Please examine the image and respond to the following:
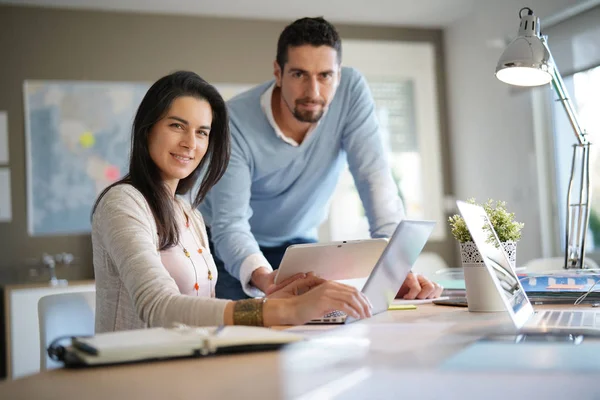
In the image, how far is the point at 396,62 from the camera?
5598mm

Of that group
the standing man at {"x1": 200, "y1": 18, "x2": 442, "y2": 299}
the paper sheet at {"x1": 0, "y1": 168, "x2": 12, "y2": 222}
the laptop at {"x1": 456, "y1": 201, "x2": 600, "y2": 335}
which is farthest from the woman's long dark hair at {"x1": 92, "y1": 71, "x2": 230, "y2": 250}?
the paper sheet at {"x1": 0, "y1": 168, "x2": 12, "y2": 222}

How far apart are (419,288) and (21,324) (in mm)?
A: 3068

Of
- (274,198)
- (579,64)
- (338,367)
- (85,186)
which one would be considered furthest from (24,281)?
(338,367)

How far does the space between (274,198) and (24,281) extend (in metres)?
2.72

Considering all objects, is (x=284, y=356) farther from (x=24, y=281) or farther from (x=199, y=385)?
(x=24, y=281)

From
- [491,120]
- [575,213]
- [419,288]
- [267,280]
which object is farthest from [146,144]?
[491,120]

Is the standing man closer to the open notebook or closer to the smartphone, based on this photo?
the smartphone

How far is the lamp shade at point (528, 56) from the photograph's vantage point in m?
1.76

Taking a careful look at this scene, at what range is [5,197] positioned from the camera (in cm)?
460

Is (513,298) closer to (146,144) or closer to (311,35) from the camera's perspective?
(146,144)

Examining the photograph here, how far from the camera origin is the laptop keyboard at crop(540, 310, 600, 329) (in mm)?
1256

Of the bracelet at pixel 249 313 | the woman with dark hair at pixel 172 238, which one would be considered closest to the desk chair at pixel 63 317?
the woman with dark hair at pixel 172 238

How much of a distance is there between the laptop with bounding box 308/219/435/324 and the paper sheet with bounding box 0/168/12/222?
12.0 feet

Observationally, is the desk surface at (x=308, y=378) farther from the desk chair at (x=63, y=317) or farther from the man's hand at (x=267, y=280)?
the desk chair at (x=63, y=317)
